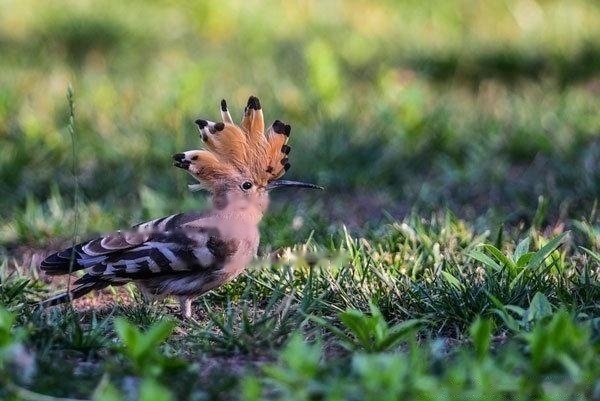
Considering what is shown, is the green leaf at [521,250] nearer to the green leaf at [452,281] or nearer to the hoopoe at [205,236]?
the green leaf at [452,281]

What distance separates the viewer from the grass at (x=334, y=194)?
3.00 metres

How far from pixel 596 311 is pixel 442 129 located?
2.59 m

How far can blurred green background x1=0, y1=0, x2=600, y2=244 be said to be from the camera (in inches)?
209

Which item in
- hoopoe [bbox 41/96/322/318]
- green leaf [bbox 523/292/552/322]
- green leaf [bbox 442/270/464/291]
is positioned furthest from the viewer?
hoopoe [bbox 41/96/322/318]

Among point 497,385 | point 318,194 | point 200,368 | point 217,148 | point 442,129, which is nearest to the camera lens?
point 497,385

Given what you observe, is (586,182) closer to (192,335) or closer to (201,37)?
(192,335)

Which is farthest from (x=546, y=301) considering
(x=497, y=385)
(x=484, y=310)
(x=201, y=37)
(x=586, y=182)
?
(x=201, y=37)

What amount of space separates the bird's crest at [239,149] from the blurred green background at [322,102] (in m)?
0.70

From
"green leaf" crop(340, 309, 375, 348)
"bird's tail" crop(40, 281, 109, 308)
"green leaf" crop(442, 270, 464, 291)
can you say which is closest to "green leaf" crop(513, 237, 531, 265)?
"green leaf" crop(442, 270, 464, 291)

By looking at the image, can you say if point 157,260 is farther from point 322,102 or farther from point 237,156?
point 322,102

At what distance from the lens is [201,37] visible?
322 inches

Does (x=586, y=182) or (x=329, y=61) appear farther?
(x=329, y=61)

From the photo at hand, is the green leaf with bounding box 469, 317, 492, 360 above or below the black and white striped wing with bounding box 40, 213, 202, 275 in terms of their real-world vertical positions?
below

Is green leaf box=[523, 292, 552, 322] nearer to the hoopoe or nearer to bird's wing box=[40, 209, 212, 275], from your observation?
the hoopoe
